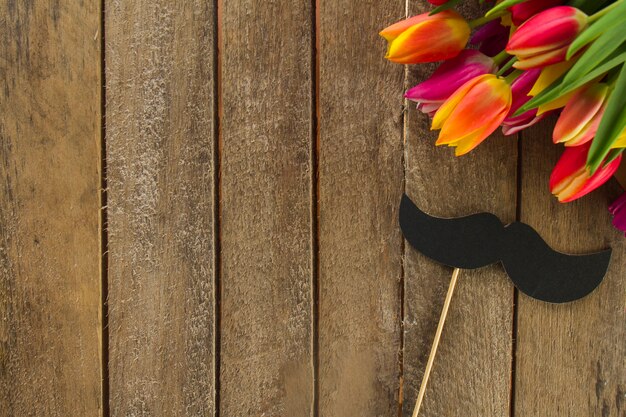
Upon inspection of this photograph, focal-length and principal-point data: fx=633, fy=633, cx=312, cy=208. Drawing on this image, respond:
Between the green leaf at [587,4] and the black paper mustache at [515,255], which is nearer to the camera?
the green leaf at [587,4]

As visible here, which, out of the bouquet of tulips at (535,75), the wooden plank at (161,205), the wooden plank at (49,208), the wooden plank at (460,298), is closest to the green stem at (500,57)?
the bouquet of tulips at (535,75)

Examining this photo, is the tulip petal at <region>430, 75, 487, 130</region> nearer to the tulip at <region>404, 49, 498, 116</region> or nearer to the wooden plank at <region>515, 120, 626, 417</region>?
the tulip at <region>404, 49, 498, 116</region>

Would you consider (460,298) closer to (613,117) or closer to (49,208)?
(613,117)

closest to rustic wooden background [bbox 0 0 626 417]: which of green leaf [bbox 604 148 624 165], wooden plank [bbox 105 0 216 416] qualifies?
wooden plank [bbox 105 0 216 416]

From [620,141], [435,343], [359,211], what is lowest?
[435,343]

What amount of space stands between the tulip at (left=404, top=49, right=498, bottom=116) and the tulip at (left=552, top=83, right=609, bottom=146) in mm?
83

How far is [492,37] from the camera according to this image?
59 centimetres

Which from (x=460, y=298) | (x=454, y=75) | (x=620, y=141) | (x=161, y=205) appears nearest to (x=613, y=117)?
(x=620, y=141)

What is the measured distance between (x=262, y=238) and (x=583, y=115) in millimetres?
318

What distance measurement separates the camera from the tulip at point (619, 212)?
600 millimetres

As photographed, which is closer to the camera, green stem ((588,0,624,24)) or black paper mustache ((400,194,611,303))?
green stem ((588,0,624,24))

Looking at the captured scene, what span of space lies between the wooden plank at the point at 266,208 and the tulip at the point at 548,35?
0.74 feet

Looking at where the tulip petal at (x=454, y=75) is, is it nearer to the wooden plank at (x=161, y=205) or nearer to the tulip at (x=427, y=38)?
the tulip at (x=427, y=38)

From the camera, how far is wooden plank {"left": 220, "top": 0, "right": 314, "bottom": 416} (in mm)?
636
